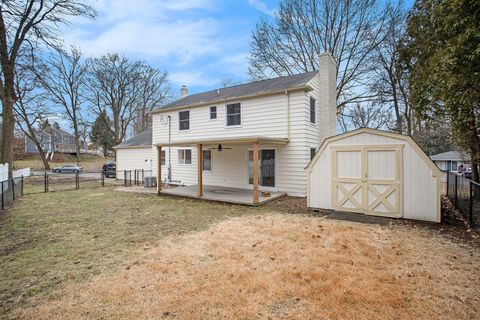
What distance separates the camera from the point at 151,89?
31359 millimetres

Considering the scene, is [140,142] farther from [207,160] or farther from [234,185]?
[234,185]

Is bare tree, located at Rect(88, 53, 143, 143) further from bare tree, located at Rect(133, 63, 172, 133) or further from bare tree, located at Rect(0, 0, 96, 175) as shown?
bare tree, located at Rect(0, 0, 96, 175)

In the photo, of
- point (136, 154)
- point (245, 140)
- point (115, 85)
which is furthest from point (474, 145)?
point (115, 85)

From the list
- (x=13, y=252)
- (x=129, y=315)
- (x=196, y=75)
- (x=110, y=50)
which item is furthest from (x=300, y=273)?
(x=110, y=50)

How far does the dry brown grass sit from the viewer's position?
281cm

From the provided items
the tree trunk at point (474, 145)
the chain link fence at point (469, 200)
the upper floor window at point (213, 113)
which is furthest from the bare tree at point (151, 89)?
A: the chain link fence at point (469, 200)

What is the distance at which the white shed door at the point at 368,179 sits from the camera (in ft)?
22.7

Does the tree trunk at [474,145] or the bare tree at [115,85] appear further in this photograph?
the bare tree at [115,85]

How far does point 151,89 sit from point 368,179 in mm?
30043

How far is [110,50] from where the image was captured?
2661 centimetres

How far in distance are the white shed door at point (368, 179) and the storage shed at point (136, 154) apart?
12.5 meters

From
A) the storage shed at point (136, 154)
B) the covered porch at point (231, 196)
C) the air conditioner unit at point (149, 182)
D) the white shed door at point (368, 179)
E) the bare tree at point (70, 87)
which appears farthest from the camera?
the bare tree at point (70, 87)

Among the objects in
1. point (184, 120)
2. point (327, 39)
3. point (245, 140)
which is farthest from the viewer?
point (327, 39)

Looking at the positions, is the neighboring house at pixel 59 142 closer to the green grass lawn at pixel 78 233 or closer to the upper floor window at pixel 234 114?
the green grass lawn at pixel 78 233
